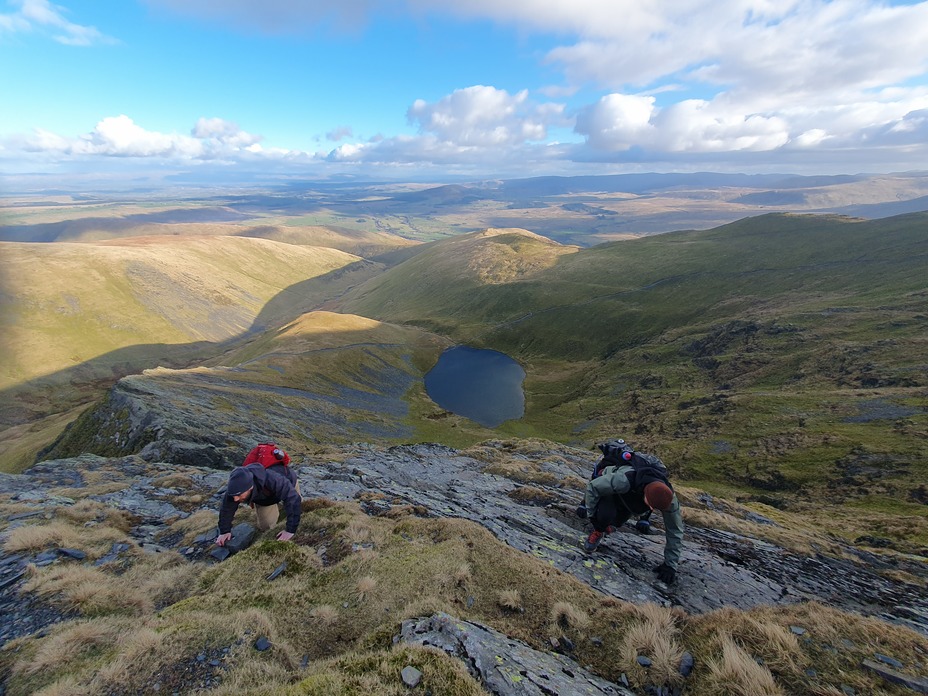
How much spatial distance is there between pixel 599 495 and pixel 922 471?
51.1 m

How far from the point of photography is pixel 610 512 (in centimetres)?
1405

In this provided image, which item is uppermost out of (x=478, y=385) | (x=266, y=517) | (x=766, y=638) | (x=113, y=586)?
(x=766, y=638)

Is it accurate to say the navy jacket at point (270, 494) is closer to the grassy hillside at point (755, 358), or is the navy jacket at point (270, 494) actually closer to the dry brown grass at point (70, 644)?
the dry brown grass at point (70, 644)

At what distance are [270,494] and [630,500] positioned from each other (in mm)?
11865

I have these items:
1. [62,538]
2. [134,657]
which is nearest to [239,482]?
[134,657]

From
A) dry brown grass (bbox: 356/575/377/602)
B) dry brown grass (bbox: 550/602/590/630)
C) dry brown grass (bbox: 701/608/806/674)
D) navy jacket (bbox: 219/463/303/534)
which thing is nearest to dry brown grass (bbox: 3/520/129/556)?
navy jacket (bbox: 219/463/303/534)

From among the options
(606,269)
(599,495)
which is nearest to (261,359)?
(599,495)

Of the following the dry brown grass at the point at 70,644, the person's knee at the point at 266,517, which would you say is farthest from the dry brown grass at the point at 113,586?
the person's knee at the point at 266,517

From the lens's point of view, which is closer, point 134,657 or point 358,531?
point 134,657

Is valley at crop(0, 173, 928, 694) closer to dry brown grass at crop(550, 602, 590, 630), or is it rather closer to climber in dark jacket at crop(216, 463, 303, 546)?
dry brown grass at crop(550, 602, 590, 630)

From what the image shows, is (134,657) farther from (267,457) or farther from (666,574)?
(666,574)

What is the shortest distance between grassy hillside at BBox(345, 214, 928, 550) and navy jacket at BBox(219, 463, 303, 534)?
35384 millimetres

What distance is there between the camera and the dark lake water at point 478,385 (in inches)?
4050

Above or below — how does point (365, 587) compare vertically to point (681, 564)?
above
